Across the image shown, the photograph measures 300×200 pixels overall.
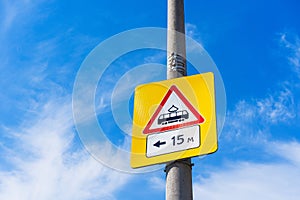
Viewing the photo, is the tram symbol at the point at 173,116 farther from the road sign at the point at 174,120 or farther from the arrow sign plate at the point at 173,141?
the arrow sign plate at the point at 173,141

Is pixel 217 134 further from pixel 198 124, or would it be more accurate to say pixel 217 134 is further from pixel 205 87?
pixel 205 87

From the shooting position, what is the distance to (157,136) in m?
4.80

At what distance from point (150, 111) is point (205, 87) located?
0.64 metres

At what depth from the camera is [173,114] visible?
195 inches

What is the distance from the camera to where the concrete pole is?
425 centimetres

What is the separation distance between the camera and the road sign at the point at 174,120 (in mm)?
4590

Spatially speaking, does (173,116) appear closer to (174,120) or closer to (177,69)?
(174,120)

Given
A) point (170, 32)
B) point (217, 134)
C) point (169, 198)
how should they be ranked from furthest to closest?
1. point (170, 32)
2. point (217, 134)
3. point (169, 198)

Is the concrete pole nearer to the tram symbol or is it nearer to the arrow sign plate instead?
the arrow sign plate

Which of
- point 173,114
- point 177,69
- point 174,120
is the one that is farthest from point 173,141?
point 177,69

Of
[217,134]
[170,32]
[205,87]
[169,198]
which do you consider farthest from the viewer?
[170,32]

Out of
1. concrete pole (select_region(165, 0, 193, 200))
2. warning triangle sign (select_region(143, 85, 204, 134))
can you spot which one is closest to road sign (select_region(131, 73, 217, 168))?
warning triangle sign (select_region(143, 85, 204, 134))

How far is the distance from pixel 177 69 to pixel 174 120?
1.99 feet

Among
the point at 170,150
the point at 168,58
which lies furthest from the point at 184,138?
the point at 168,58
